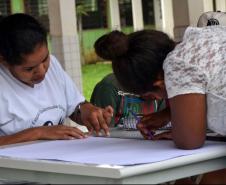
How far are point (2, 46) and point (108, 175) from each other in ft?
3.16

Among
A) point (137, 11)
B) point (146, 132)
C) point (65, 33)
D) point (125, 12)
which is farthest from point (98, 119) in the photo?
point (125, 12)

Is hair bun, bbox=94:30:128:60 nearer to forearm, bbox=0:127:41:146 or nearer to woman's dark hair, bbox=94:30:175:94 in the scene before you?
woman's dark hair, bbox=94:30:175:94

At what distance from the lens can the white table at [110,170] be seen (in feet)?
5.36

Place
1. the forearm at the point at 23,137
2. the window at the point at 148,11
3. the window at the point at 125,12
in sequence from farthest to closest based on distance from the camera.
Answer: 1. the window at the point at 148,11
2. the window at the point at 125,12
3. the forearm at the point at 23,137

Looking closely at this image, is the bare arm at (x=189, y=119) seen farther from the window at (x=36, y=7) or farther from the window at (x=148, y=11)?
the window at (x=148, y=11)

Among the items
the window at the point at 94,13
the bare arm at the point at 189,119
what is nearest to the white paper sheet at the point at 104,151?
the bare arm at the point at 189,119

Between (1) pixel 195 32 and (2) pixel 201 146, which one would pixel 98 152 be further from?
(1) pixel 195 32

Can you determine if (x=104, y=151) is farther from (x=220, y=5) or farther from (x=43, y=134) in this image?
(x=220, y=5)

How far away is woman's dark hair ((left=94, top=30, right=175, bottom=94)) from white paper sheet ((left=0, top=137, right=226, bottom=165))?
209 millimetres

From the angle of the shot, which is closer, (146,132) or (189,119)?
(189,119)

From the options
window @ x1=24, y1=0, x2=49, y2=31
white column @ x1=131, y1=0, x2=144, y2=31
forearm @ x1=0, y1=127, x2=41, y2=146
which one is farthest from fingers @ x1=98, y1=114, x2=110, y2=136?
window @ x1=24, y1=0, x2=49, y2=31

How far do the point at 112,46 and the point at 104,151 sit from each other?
1.45 feet

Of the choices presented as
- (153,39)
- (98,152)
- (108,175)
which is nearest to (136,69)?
(153,39)

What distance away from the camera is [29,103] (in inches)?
102
